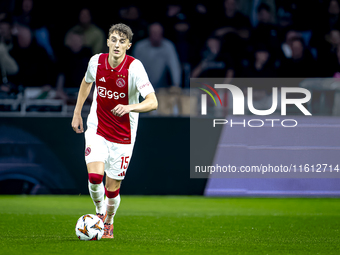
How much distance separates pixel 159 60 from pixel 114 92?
4413 mm

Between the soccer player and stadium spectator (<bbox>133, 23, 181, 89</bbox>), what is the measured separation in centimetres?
411

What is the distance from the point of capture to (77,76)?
32.2ft

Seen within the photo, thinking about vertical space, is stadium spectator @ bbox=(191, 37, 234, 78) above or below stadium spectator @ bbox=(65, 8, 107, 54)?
below

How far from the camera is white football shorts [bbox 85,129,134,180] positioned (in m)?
5.42

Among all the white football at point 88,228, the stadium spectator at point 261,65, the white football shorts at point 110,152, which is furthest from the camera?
the stadium spectator at point 261,65

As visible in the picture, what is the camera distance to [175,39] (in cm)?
1037

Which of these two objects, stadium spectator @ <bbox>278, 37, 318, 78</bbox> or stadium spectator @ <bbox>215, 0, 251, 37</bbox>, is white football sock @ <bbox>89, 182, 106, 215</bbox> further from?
stadium spectator @ <bbox>215, 0, 251, 37</bbox>

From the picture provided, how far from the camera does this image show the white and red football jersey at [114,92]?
5.42m

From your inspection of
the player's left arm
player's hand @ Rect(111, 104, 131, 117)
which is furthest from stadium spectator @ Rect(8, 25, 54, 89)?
player's hand @ Rect(111, 104, 131, 117)

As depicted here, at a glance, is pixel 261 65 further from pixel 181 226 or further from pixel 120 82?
pixel 120 82

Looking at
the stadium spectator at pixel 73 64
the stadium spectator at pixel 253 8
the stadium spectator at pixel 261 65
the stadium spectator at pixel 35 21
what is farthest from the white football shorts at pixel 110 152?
the stadium spectator at pixel 253 8

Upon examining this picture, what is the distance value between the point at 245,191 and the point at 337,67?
2.86m

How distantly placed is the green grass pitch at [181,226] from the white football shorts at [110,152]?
662 millimetres

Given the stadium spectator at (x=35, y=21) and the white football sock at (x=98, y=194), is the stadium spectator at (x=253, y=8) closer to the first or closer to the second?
the stadium spectator at (x=35, y=21)
